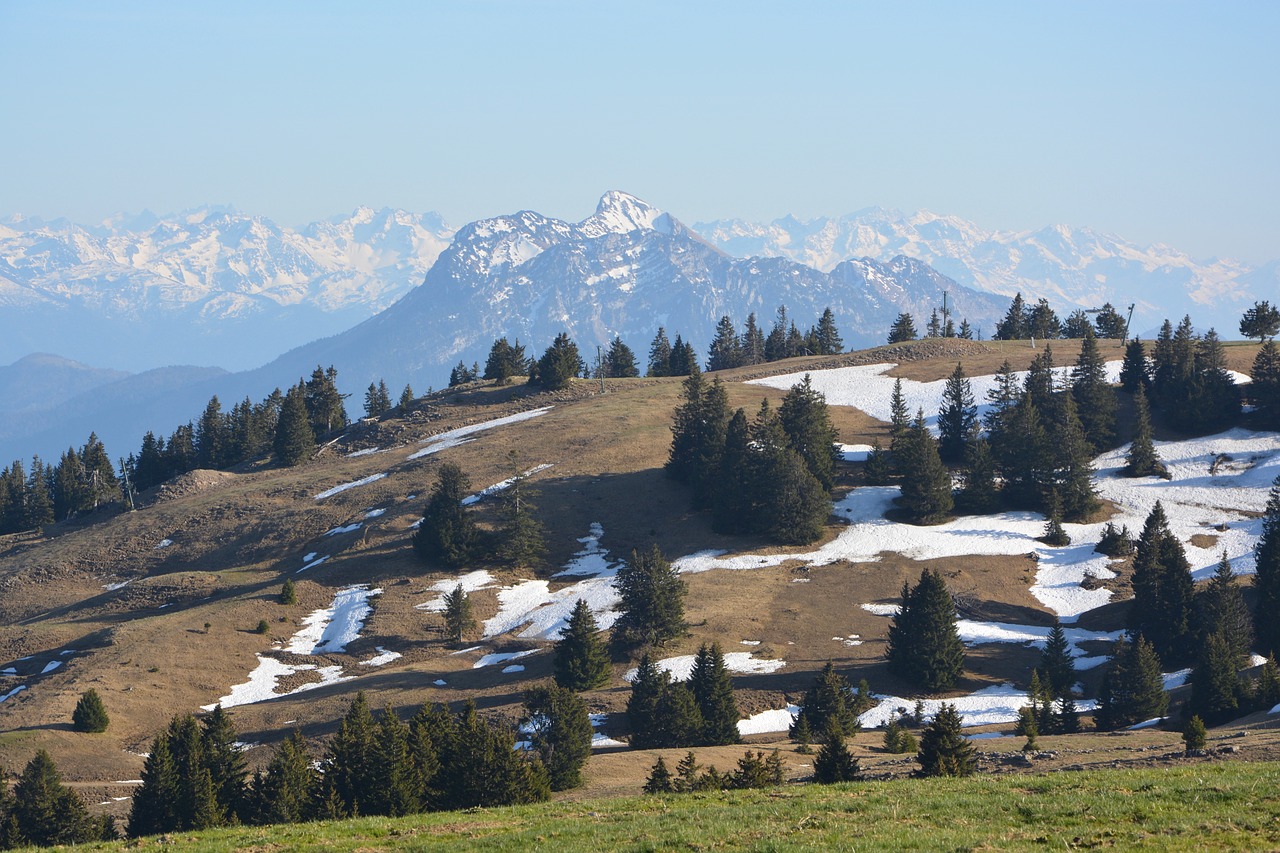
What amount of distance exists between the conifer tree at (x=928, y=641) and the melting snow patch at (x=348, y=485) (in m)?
58.7

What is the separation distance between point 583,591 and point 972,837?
59.7m

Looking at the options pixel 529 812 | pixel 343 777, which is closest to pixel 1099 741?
pixel 529 812

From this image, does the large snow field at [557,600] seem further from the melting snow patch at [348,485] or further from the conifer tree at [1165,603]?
the conifer tree at [1165,603]

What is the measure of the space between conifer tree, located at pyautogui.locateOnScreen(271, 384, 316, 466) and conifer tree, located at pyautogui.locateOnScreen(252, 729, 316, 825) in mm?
91366

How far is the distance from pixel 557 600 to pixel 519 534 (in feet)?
26.8

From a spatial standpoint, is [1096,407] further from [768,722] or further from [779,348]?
[779,348]

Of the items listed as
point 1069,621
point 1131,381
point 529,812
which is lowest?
point 1069,621

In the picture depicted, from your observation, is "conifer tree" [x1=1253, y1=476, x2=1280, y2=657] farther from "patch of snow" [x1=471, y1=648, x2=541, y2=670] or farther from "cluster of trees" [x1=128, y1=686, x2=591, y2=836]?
"patch of snow" [x1=471, y1=648, x2=541, y2=670]

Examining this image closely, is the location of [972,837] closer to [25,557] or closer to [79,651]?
[79,651]

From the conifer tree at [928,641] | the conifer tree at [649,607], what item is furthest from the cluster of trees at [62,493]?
the conifer tree at [928,641]

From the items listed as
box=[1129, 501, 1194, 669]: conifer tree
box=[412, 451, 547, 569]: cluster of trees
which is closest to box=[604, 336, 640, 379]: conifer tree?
box=[412, 451, 547, 569]: cluster of trees

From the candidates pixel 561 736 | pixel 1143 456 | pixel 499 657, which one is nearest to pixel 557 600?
pixel 499 657

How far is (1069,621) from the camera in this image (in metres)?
72.3

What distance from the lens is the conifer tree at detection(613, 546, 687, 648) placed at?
66.8 m
